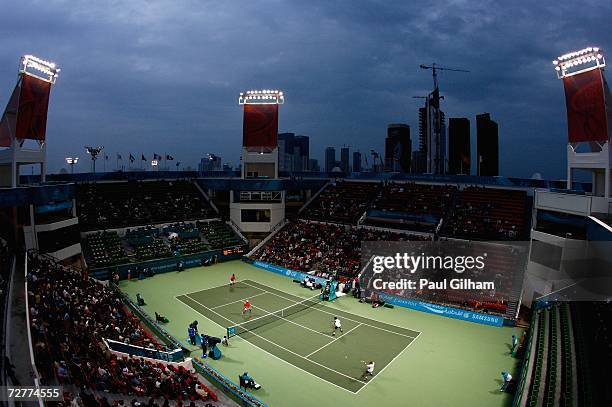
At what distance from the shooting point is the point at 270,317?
95.6 ft

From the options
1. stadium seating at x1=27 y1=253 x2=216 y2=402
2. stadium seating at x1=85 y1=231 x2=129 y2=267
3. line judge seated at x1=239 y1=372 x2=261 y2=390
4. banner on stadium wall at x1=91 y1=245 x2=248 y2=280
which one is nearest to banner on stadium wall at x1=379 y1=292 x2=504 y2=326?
line judge seated at x1=239 y1=372 x2=261 y2=390

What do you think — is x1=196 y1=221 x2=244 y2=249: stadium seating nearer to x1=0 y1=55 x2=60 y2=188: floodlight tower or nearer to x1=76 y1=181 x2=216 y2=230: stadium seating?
x1=76 y1=181 x2=216 y2=230: stadium seating

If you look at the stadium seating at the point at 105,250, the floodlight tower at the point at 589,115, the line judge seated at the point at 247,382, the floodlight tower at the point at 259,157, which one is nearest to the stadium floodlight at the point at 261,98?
the floodlight tower at the point at 259,157

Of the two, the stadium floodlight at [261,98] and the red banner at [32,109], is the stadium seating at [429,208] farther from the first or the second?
the red banner at [32,109]

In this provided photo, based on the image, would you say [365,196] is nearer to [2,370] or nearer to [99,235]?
[99,235]

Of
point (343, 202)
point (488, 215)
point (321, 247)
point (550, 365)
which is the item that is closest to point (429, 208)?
point (488, 215)

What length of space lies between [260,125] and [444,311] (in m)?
33.3

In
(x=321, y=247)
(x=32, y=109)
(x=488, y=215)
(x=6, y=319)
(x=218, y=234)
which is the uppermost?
(x=32, y=109)

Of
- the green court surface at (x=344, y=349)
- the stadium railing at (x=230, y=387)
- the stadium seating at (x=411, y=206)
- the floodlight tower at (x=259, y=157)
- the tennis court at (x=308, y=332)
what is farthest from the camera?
the floodlight tower at (x=259, y=157)

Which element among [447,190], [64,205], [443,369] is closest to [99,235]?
[64,205]

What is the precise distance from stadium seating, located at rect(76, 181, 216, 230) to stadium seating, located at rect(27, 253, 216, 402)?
20.1m

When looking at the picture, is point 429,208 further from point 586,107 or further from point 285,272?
point 586,107

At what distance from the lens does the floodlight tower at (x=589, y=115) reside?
1053 inches

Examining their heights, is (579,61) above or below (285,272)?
above
